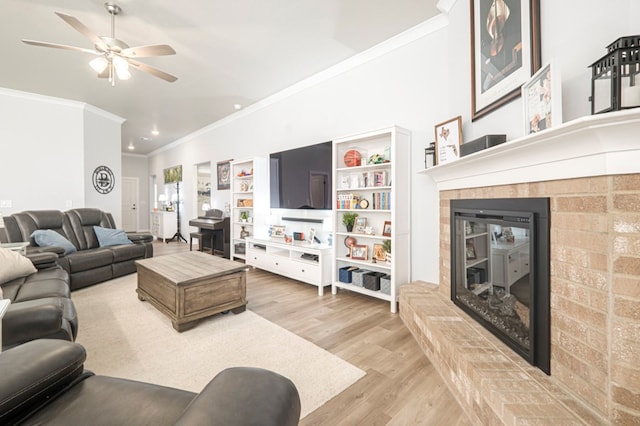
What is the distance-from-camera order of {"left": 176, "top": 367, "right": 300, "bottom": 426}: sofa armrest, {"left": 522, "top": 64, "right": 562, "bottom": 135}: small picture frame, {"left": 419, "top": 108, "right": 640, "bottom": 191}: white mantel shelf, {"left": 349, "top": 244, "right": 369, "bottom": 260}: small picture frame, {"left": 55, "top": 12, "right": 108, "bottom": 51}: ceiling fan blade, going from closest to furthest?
{"left": 176, "top": 367, "right": 300, "bottom": 426}: sofa armrest
{"left": 419, "top": 108, "right": 640, "bottom": 191}: white mantel shelf
{"left": 522, "top": 64, "right": 562, "bottom": 135}: small picture frame
{"left": 55, "top": 12, "right": 108, "bottom": 51}: ceiling fan blade
{"left": 349, "top": 244, "right": 369, "bottom": 260}: small picture frame

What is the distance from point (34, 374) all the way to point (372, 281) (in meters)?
2.66

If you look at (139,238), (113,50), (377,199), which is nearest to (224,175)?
(139,238)

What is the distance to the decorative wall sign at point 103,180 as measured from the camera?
5504mm

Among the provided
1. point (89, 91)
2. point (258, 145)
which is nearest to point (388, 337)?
point (258, 145)

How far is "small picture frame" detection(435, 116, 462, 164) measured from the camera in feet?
7.68

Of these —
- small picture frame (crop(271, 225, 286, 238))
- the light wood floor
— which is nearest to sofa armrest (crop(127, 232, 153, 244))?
small picture frame (crop(271, 225, 286, 238))

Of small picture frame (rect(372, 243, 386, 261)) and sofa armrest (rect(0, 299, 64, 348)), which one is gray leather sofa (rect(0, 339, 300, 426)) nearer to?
sofa armrest (rect(0, 299, 64, 348))

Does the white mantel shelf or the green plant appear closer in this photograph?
the white mantel shelf

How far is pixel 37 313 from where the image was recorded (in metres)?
1.58

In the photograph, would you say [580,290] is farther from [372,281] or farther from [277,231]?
[277,231]

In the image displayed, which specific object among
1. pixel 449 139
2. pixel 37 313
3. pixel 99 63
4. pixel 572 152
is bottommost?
pixel 37 313

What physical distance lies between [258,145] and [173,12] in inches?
102

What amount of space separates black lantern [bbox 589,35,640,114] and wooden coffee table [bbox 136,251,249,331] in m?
2.68

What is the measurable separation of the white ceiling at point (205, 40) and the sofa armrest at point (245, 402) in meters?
2.89
